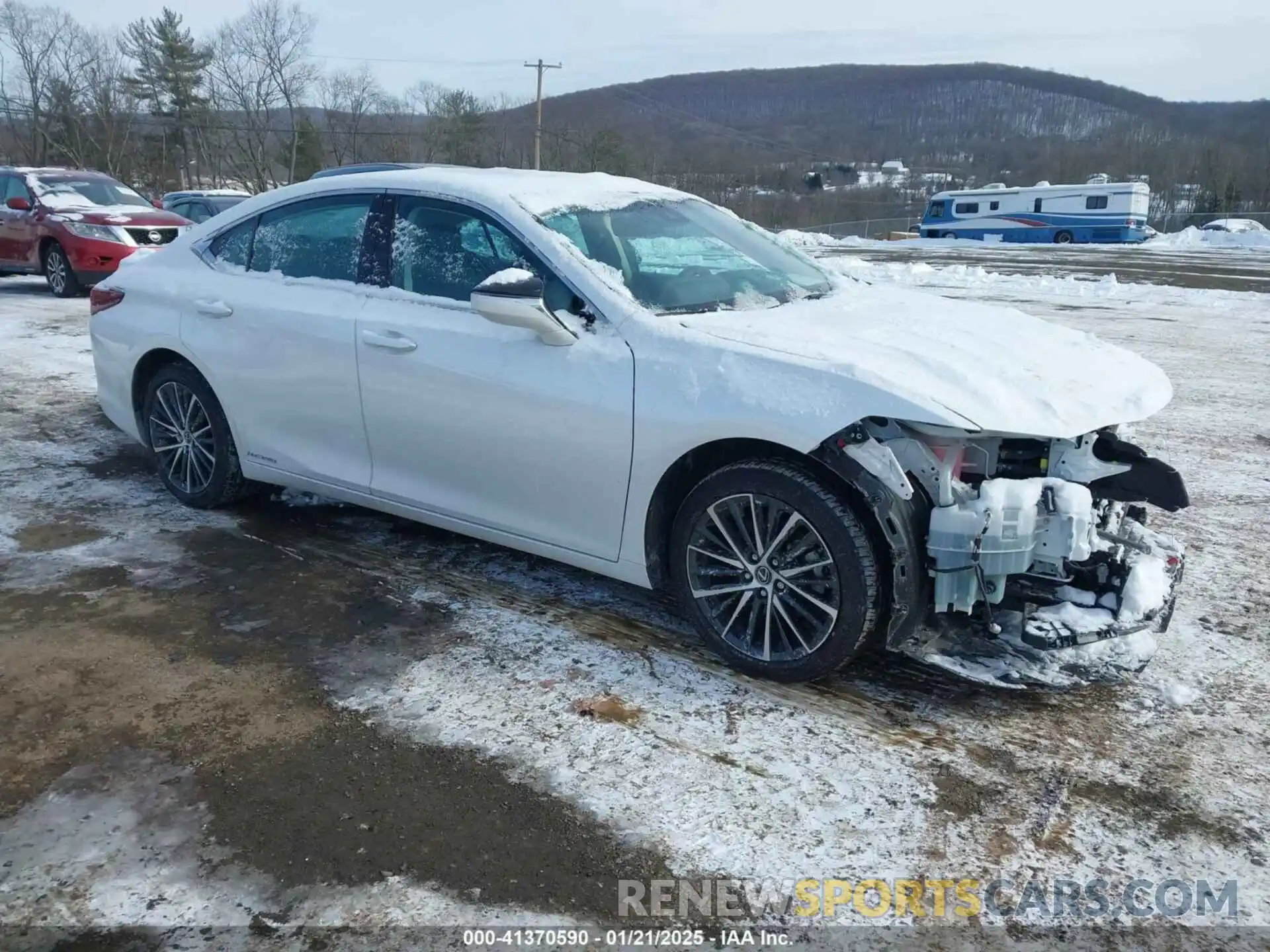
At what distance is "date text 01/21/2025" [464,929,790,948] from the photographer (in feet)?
7.29

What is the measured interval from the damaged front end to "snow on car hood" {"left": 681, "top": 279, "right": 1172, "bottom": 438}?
0.14 metres

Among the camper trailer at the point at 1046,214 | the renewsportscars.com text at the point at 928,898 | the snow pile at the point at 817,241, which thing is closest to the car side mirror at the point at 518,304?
the renewsportscars.com text at the point at 928,898

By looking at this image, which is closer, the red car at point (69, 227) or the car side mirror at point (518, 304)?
the car side mirror at point (518, 304)

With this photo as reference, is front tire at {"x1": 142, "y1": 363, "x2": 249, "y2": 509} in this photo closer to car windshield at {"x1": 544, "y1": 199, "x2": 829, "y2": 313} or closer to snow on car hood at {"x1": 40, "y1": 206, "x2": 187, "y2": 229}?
car windshield at {"x1": 544, "y1": 199, "x2": 829, "y2": 313}

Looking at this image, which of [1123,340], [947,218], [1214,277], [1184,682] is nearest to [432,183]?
[1184,682]

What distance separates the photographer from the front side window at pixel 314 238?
14.2ft

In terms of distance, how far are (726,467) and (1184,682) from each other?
174 centimetres

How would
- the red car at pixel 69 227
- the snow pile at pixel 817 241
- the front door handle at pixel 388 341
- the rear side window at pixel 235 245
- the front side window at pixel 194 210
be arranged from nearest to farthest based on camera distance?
the front door handle at pixel 388 341 → the rear side window at pixel 235 245 → the red car at pixel 69 227 → the front side window at pixel 194 210 → the snow pile at pixel 817 241

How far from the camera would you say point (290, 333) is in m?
4.38

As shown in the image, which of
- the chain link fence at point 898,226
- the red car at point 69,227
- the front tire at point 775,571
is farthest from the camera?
the chain link fence at point 898,226

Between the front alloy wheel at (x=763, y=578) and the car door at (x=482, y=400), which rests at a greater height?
the car door at (x=482, y=400)

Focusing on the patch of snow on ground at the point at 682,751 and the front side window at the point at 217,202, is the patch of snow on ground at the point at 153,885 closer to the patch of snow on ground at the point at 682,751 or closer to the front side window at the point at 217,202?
the patch of snow on ground at the point at 682,751

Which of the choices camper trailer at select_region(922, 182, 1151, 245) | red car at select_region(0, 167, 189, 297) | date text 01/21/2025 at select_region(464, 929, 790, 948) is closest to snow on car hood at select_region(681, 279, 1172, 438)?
date text 01/21/2025 at select_region(464, 929, 790, 948)

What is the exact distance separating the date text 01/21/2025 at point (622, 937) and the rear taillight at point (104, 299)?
14.2 feet
